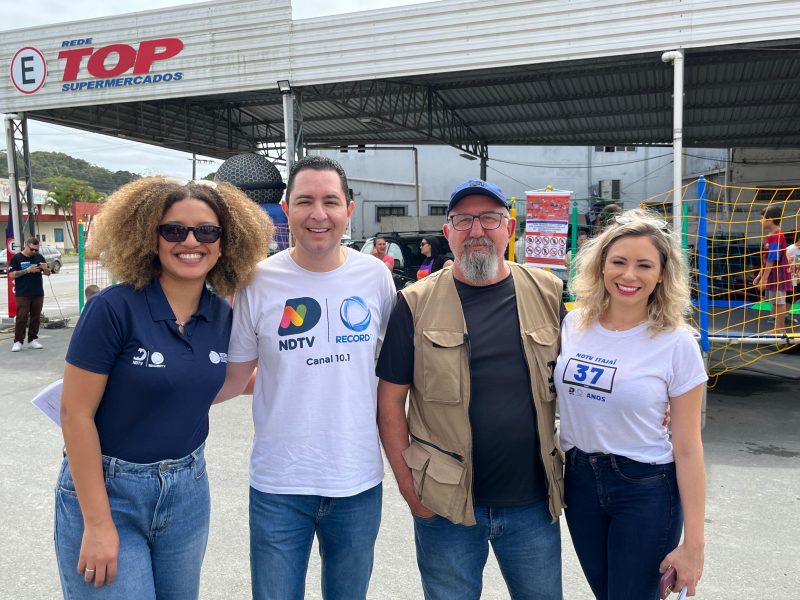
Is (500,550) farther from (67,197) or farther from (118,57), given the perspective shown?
(67,197)

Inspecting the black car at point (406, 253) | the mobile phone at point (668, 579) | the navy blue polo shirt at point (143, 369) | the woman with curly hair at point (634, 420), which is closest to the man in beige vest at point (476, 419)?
the woman with curly hair at point (634, 420)

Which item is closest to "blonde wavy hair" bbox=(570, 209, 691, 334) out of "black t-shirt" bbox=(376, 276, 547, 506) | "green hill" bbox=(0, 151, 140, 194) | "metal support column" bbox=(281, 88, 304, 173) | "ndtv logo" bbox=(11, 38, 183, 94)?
"black t-shirt" bbox=(376, 276, 547, 506)

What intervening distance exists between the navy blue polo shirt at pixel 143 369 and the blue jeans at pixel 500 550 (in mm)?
930

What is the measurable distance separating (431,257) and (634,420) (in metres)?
8.43

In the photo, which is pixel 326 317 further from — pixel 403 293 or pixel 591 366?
pixel 591 366

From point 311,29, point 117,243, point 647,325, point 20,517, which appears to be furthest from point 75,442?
point 311,29

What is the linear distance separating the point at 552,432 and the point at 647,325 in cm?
50

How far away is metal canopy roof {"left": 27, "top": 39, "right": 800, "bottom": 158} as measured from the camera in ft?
37.1

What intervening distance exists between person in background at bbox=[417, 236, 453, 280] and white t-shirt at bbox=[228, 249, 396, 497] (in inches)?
289

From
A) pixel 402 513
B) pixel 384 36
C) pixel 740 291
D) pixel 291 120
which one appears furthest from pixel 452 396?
pixel 291 120

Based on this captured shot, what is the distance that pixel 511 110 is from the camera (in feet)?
48.3

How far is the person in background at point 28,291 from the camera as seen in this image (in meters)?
9.88

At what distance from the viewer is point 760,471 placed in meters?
4.71

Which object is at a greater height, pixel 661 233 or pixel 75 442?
pixel 661 233
